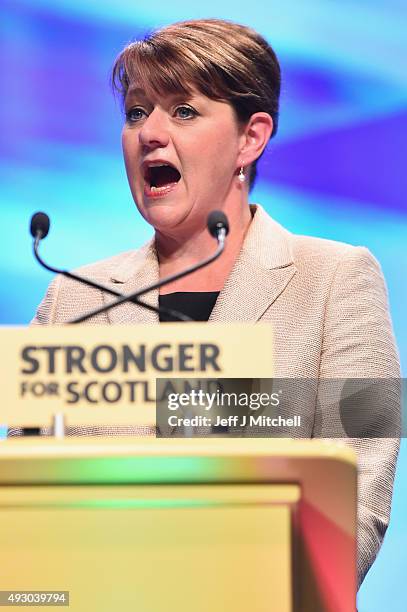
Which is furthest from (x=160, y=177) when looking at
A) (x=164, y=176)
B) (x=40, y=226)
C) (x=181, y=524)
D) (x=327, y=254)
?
(x=181, y=524)

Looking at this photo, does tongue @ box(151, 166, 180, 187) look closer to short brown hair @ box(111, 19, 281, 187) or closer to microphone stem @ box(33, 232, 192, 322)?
short brown hair @ box(111, 19, 281, 187)

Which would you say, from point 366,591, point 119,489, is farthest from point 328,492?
point 366,591

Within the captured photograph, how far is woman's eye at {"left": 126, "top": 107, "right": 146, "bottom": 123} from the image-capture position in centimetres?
190

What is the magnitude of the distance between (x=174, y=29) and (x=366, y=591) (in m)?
1.27

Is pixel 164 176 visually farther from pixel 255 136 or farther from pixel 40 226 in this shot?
pixel 40 226

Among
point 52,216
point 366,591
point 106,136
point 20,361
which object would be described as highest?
point 106,136

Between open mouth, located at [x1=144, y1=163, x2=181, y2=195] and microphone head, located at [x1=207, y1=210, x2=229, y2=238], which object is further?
open mouth, located at [x1=144, y1=163, x2=181, y2=195]

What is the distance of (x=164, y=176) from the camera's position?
76.4 inches

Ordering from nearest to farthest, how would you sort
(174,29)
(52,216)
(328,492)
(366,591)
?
(328,492), (174,29), (366,591), (52,216)

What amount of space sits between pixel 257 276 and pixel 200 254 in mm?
127

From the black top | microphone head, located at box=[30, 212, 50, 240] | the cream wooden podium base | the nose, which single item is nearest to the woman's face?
the nose

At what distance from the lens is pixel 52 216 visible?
8.04ft

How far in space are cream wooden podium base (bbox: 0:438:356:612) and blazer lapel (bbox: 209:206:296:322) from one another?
0.99 m

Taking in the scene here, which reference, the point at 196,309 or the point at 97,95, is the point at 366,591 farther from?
the point at 97,95
